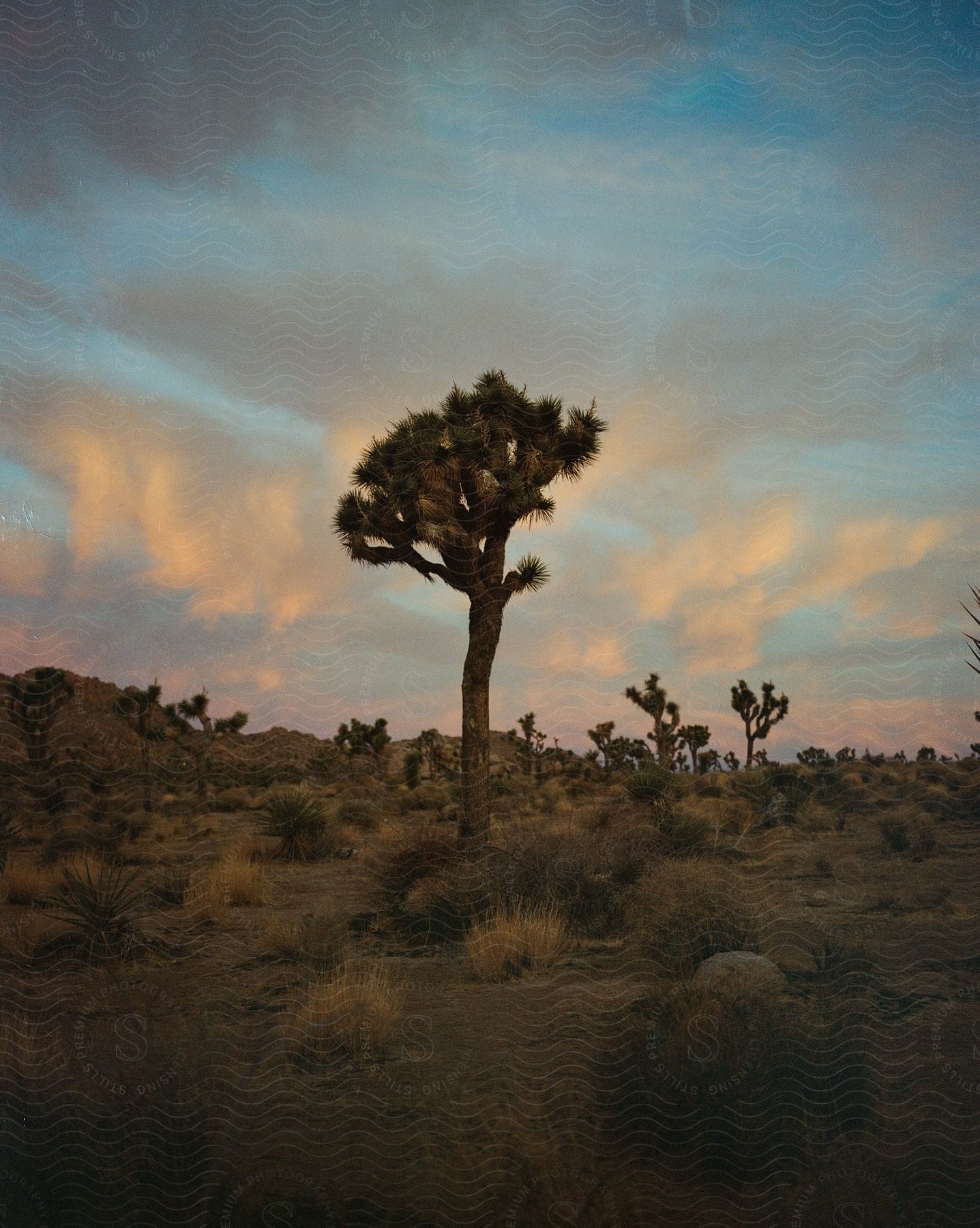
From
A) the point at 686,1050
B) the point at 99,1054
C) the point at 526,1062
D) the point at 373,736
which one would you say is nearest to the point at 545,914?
the point at 526,1062

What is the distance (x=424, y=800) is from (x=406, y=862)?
13.2m

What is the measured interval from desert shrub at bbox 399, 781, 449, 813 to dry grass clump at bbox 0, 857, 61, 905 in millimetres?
12066

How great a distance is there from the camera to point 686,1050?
546 centimetres

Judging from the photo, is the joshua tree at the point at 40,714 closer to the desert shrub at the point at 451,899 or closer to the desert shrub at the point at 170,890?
the desert shrub at the point at 170,890

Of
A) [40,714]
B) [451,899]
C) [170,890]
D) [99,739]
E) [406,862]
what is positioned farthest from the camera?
[99,739]

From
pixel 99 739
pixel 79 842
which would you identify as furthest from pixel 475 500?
pixel 99 739

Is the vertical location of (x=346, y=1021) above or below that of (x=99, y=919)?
below

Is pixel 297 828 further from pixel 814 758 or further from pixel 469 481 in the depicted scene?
pixel 814 758

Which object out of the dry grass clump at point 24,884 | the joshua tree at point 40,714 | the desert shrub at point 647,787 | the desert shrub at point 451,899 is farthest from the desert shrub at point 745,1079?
the joshua tree at point 40,714

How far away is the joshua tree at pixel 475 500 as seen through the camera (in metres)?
13.8

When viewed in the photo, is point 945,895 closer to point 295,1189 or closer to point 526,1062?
point 526,1062

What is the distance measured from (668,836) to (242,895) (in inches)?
274

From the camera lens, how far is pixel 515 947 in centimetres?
873

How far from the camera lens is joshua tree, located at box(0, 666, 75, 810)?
2406 centimetres
